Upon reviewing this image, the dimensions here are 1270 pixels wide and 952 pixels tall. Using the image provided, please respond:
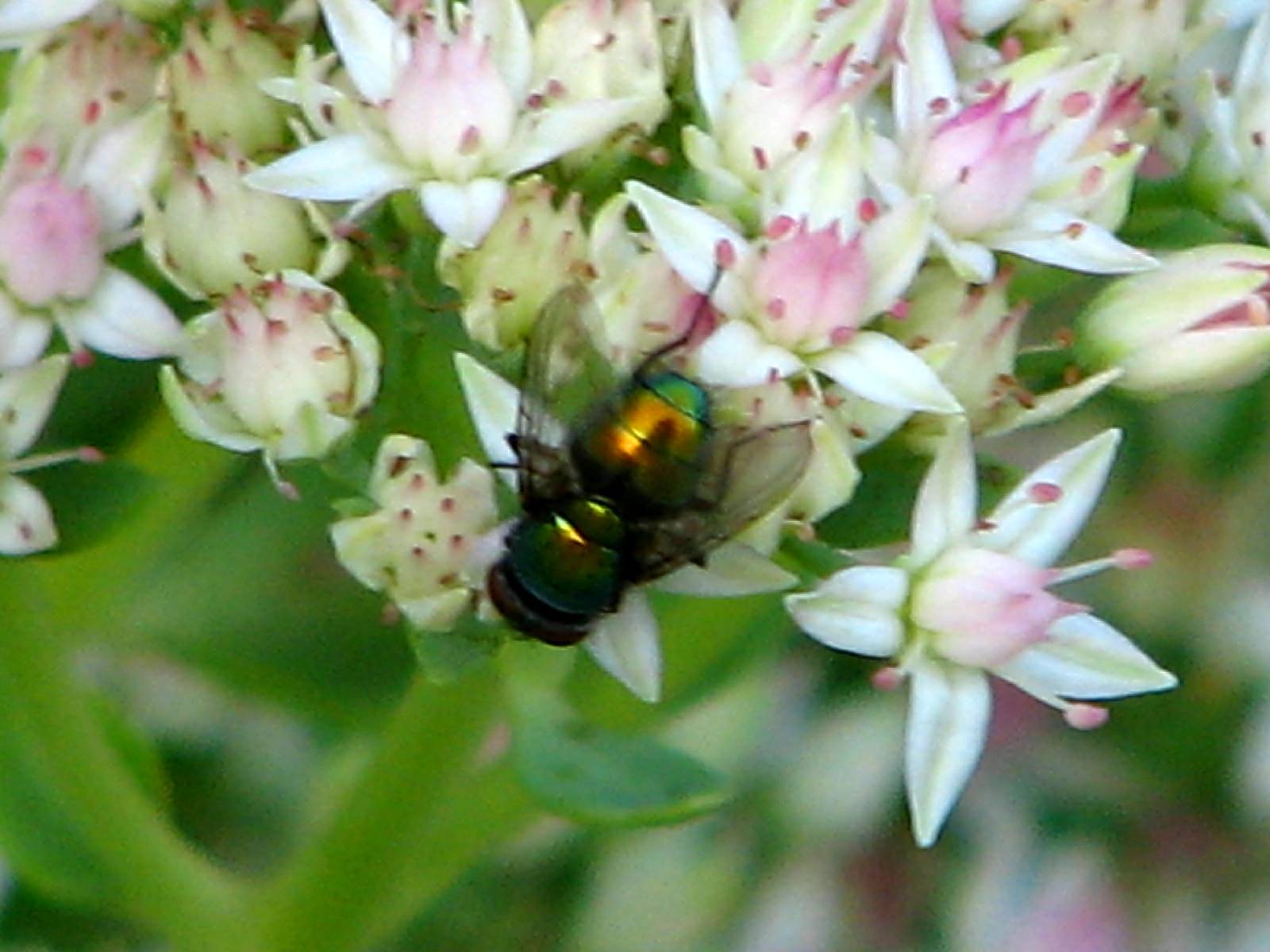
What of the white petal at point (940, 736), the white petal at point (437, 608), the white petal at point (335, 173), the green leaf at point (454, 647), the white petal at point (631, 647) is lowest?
the white petal at point (940, 736)

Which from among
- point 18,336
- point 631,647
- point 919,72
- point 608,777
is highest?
point 919,72

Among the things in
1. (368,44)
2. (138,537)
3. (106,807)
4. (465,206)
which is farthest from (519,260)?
(138,537)

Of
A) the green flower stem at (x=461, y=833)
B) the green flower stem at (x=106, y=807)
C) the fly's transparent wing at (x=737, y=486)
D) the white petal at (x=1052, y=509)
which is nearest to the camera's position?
the fly's transparent wing at (x=737, y=486)

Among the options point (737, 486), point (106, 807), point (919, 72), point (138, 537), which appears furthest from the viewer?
point (138, 537)

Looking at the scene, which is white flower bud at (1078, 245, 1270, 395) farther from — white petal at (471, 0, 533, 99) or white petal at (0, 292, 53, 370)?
white petal at (0, 292, 53, 370)

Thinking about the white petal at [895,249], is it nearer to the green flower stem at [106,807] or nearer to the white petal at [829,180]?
the white petal at [829,180]

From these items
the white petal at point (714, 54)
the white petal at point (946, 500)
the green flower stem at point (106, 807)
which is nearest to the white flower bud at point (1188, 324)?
the white petal at point (946, 500)

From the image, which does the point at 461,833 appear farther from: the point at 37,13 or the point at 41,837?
the point at 37,13

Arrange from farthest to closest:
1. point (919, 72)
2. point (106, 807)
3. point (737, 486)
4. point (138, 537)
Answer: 1. point (138, 537)
2. point (106, 807)
3. point (919, 72)
4. point (737, 486)
